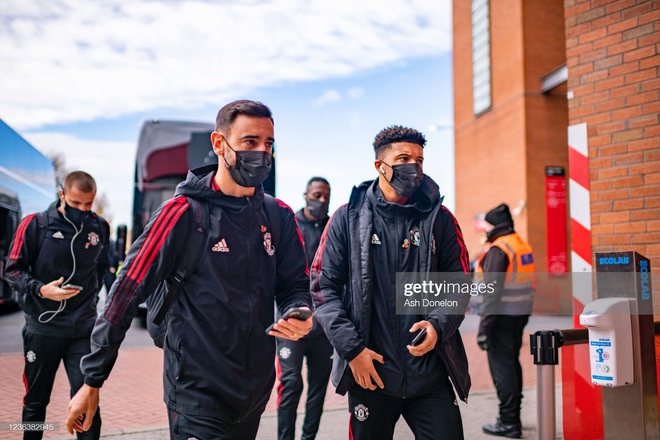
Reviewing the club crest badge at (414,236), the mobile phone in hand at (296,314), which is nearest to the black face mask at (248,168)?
the mobile phone in hand at (296,314)

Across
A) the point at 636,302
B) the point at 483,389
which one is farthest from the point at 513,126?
the point at 636,302

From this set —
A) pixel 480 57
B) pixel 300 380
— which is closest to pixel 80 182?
pixel 300 380

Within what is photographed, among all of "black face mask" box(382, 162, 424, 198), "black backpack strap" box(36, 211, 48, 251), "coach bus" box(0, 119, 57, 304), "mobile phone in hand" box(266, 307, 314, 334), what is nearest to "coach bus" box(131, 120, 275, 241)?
"coach bus" box(0, 119, 57, 304)

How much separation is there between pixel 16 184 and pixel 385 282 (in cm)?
820

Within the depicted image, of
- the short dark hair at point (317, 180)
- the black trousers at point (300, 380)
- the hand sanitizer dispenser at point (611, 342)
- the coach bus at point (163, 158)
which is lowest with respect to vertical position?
the black trousers at point (300, 380)

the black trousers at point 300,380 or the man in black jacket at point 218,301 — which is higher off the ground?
the man in black jacket at point 218,301

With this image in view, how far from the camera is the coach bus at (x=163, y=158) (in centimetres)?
1089

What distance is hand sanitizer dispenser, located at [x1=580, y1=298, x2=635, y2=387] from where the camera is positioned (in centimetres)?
306

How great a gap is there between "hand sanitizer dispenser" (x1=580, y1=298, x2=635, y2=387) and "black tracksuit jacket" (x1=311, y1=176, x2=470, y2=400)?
652mm

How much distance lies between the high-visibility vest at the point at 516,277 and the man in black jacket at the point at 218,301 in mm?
3492

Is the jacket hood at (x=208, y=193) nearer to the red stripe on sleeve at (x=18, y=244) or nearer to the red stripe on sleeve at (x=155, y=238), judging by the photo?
the red stripe on sleeve at (x=155, y=238)

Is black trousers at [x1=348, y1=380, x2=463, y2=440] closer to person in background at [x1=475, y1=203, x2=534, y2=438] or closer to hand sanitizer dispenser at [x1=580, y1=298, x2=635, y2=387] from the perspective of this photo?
hand sanitizer dispenser at [x1=580, y1=298, x2=635, y2=387]

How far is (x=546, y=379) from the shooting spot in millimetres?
2781

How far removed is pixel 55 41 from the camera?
19.3 ft
